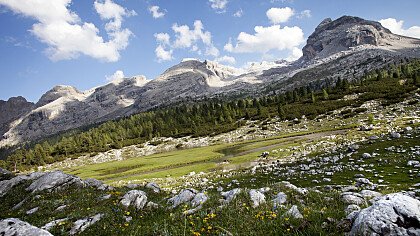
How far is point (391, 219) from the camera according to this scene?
5.69 metres

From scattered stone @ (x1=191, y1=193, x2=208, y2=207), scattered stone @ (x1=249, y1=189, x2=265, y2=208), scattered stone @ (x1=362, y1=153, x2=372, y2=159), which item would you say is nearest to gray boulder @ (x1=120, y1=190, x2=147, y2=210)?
scattered stone @ (x1=191, y1=193, x2=208, y2=207)

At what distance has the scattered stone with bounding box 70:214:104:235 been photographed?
1095cm

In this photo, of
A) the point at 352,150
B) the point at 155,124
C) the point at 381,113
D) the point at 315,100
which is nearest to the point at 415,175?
the point at 352,150

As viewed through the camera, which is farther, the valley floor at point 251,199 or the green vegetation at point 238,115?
the green vegetation at point 238,115

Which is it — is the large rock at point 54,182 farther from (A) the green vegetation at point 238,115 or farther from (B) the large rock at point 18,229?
(A) the green vegetation at point 238,115

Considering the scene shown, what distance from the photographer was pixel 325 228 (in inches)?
262

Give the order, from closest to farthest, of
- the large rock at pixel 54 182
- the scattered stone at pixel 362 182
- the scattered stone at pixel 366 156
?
the scattered stone at pixel 362 182, the large rock at pixel 54 182, the scattered stone at pixel 366 156

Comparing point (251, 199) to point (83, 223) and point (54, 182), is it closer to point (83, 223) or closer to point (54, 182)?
point (83, 223)

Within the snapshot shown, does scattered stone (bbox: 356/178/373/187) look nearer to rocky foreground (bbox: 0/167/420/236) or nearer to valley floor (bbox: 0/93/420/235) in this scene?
valley floor (bbox: 0/93/420/235)

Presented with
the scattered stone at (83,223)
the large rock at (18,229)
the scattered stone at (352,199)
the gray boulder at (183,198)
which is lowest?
the gray boulder at (183,198)

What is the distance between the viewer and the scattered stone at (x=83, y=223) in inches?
431

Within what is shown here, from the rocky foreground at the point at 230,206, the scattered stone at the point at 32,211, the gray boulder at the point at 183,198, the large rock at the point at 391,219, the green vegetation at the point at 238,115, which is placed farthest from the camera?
the green vegetation at the point at 238,115

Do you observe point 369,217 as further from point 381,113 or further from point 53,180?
point 381,113

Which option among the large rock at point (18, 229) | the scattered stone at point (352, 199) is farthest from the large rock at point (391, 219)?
the large rock at point (18, 229)
